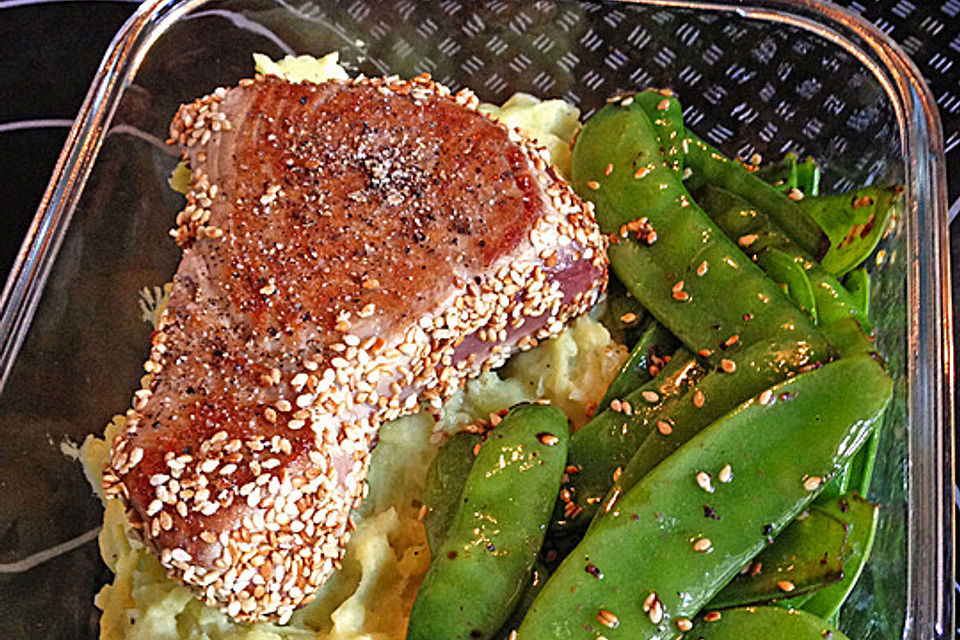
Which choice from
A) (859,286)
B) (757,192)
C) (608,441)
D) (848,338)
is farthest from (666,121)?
(608,441)

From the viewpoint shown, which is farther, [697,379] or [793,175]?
[793,175]

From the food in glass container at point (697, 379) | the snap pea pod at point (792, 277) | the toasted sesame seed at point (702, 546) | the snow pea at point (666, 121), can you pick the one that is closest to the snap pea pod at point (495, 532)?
the food in glass container at point (697, 379)

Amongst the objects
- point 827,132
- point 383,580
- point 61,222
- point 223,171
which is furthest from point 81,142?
point 827,132

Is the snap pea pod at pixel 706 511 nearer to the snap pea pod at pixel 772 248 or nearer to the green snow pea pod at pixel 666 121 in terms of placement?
the snap pea pod at pixel 772 248

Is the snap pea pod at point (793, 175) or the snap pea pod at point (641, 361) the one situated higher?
the snap pea pod at point (793, 175)

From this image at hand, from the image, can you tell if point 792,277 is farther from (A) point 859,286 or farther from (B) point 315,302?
(B) point 315,302

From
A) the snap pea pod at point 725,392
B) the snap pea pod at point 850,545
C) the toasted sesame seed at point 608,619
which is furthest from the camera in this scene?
the snap pea pod at point 725,392
